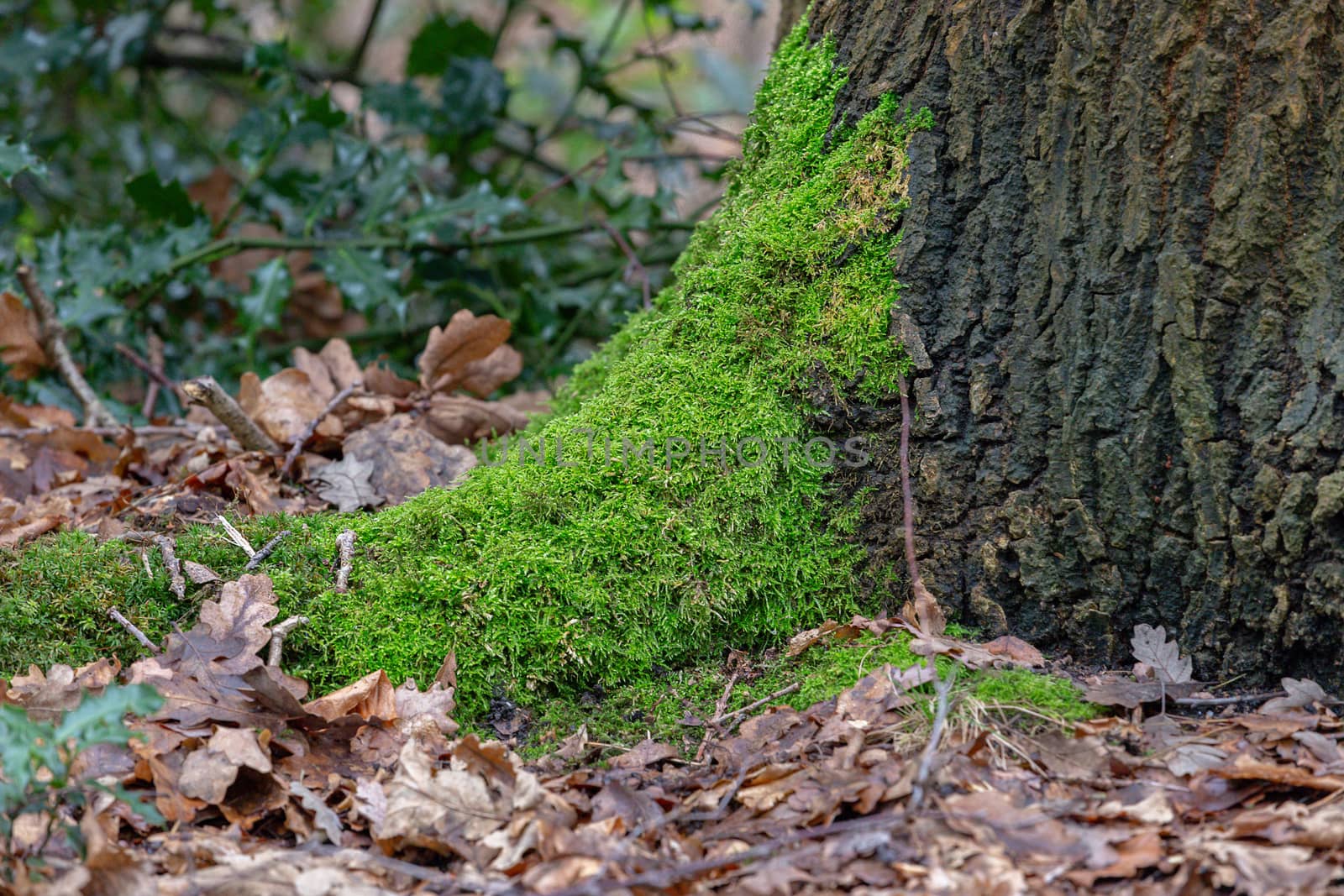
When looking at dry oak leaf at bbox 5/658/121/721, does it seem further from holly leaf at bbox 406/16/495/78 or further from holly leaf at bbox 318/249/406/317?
holly leaf at bbox 406/16/495/78

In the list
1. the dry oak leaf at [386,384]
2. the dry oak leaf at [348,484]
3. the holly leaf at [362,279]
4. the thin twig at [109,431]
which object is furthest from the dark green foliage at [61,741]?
the holly leaf at [362,279]

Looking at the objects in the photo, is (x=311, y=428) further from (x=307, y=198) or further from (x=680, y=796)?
(x=680, y=796)

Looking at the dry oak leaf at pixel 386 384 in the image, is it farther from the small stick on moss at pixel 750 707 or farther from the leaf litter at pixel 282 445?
the small stick on moss at pixel 750 707

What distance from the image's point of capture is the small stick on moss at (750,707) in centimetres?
210

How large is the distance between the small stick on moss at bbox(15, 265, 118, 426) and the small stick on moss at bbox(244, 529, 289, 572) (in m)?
1.86

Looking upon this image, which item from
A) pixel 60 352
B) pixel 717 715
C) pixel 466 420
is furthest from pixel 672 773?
pixel 60 352

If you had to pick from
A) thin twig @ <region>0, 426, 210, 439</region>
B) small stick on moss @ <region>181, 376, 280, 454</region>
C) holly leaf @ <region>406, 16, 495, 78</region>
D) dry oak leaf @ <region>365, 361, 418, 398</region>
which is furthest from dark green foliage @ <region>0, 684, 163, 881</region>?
holly leaf @ <region>406, 16, 495, 78</region>

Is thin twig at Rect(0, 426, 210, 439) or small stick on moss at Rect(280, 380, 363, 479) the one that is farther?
thin twig at Rect(0, 426, 210, 439)

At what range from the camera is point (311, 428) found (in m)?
3.08

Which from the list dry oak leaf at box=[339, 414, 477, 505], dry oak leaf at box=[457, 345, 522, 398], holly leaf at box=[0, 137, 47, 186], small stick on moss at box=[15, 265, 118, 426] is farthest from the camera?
small stick on moss at box=[15, 265, 118, 426]

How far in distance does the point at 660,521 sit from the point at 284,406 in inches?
61.0

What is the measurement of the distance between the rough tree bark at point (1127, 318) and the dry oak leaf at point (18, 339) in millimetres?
3311

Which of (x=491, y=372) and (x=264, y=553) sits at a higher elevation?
(x=491, y=372)

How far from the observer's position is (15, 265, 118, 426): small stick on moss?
3.78 m
